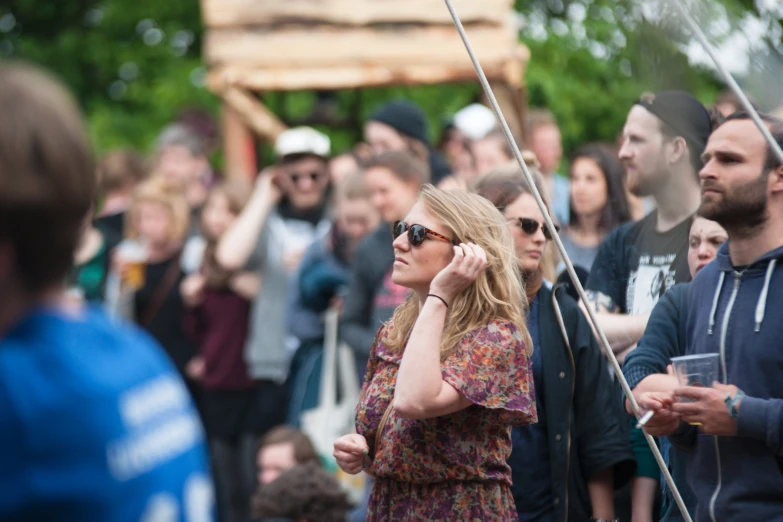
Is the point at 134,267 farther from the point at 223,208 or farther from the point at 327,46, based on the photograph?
the point at 327,46

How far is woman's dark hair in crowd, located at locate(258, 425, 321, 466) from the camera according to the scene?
644cm

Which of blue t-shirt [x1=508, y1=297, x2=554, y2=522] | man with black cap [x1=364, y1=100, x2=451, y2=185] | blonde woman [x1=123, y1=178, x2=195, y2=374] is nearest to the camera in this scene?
blue t-shirt [x1=508, y1=297, x2=554, y2=522]

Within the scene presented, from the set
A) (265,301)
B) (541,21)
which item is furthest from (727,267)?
(541,21)

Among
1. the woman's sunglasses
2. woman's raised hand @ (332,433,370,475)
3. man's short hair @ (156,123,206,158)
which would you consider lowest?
woman's raised hand @ (332,433,370,475)

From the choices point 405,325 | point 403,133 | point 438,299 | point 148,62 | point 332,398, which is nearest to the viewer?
point 438,299

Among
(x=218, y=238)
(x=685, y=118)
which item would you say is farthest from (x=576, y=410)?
(x=218, y=238)

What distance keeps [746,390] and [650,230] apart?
40.9 inches

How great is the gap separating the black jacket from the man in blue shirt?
2.37 meters

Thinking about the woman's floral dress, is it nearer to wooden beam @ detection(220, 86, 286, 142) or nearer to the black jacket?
the black jacket

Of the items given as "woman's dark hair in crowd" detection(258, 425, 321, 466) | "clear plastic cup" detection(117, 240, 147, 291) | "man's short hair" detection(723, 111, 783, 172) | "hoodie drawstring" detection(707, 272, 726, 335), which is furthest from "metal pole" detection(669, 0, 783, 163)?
"clear plastic cup" detection(117, 240, 147, 291)

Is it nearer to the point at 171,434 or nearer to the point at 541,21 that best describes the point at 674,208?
the point at 171,434

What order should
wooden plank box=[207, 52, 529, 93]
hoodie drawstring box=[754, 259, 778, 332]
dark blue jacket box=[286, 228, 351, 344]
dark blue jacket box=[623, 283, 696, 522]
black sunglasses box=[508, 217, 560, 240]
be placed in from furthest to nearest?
wooden plank box=[207, 52, 529, 93]
dark blue jacket box=[286, 228, 351, 344]
black sunglasses box=[508, 217, 560, 240]
dark blue jacket box=[623, 283, 696, 522]
hoodie drawstring box=[754, 259, 778, 332]

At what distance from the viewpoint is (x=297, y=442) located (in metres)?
6.46

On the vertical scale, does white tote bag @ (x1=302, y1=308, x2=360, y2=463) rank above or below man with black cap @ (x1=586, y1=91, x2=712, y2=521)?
below
